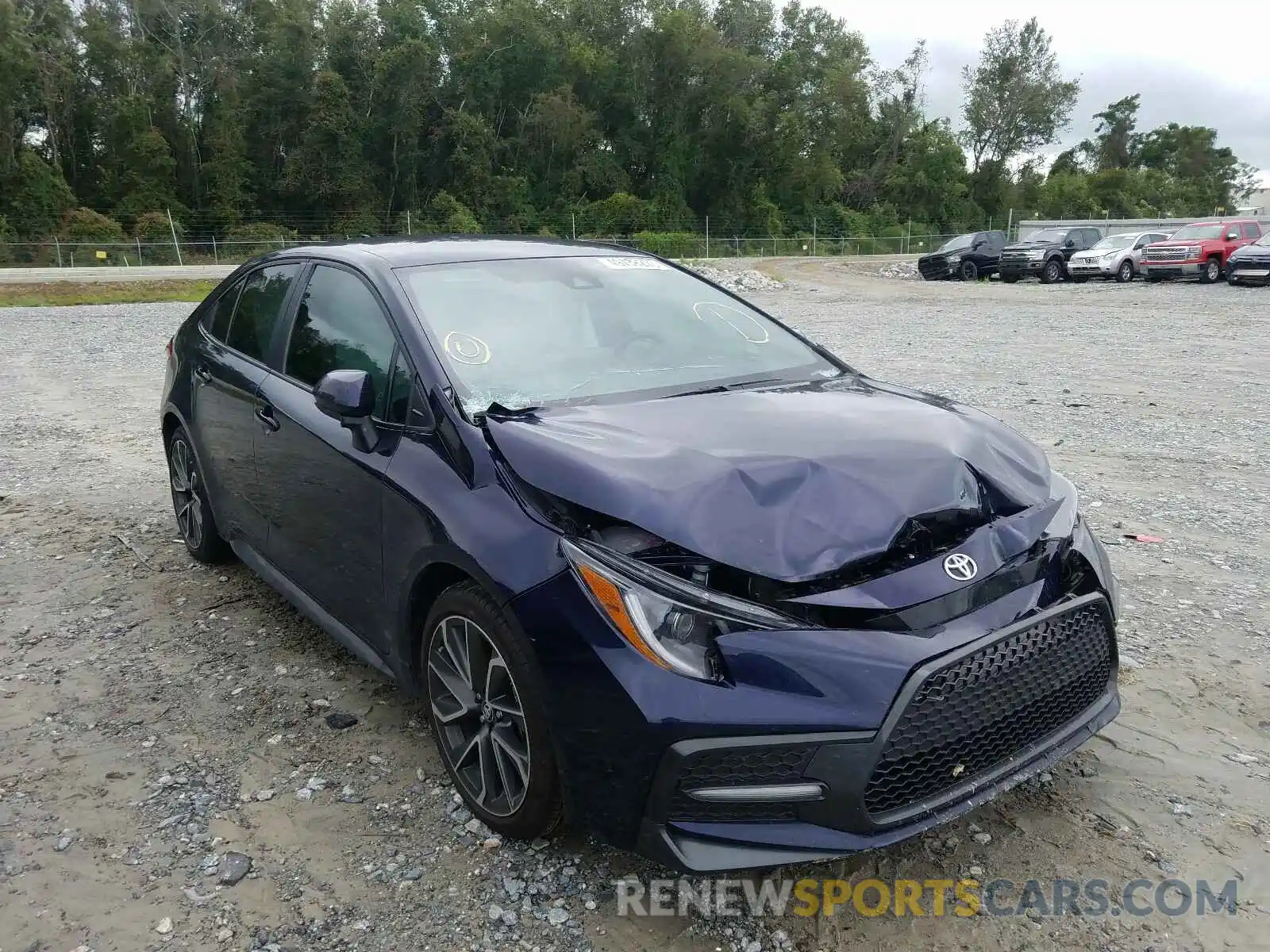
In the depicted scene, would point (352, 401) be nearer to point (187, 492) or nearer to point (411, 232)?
point (187, 492)

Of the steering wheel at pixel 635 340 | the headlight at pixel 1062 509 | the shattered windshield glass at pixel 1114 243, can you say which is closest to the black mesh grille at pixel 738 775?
the headlight at pixel 1062 509

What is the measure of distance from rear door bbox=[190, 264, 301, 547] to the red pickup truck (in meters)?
28.3

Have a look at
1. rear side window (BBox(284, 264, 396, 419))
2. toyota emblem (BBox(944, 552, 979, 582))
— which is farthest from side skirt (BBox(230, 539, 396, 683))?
toyota emblem (BBox(944, 552, 979, 582))

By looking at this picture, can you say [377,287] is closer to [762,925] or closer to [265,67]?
[762,925]

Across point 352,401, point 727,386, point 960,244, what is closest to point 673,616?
point 727,386

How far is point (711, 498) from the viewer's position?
2510 millimetres

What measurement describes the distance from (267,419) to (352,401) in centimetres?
97

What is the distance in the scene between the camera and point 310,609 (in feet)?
12.4

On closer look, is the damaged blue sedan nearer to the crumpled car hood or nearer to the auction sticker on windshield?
the crumpled car hood

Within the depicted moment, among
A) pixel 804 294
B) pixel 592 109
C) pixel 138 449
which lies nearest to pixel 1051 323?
pixel 804 294

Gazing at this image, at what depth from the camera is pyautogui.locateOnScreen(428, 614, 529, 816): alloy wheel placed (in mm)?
2709

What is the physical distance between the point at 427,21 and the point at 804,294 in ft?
162

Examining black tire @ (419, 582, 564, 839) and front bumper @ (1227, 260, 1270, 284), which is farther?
front bumper @ (1227, 260, 1270, 284)

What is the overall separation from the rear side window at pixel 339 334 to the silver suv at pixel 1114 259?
30129 mm
